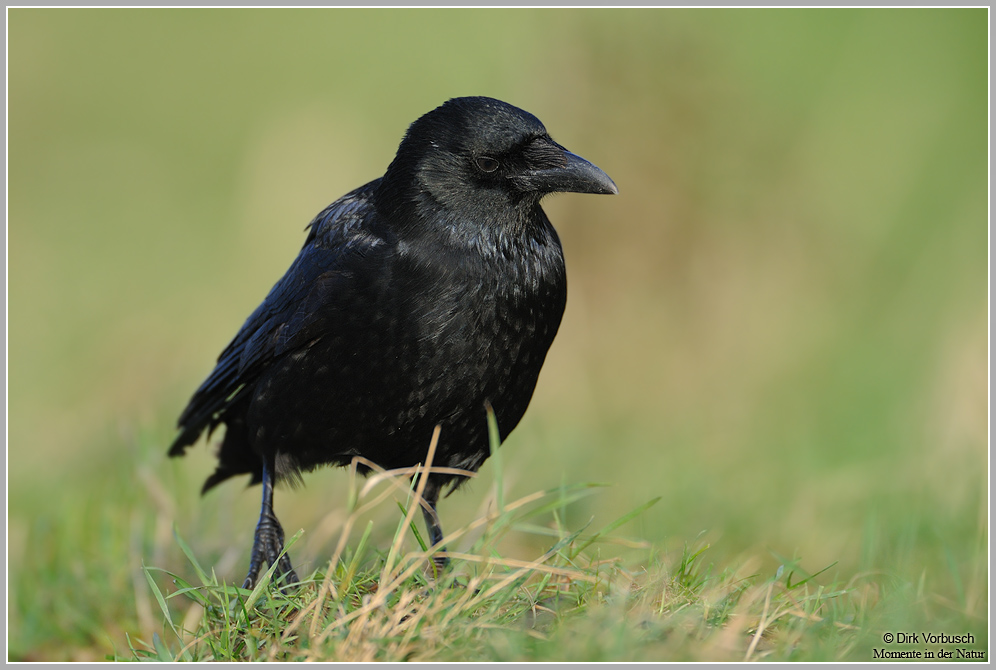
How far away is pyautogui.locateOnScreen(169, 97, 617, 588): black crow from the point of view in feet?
9.73

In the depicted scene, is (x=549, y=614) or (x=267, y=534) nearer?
(x=549, y=614)

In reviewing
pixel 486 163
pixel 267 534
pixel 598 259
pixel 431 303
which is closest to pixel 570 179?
pixel 486 163

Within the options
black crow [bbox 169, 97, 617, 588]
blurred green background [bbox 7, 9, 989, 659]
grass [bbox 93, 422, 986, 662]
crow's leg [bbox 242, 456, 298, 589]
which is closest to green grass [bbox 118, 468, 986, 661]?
grass [bbox 93, 422, 986, 662]

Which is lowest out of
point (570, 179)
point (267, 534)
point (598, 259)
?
point (267, 534)

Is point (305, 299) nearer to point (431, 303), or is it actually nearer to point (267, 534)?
point (431, 303)

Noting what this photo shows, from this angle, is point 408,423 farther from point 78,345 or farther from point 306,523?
point 78,345

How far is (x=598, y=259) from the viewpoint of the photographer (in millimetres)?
7629

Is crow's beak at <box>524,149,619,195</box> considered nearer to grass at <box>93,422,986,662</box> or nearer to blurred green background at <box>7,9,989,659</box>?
grass at <box>93,422,986,662</box>

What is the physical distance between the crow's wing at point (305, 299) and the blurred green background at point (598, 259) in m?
0.77

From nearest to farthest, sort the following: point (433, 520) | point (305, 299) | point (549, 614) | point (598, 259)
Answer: point (549, 614) < point (305, 299) < point (433, 520) < point (598, 259)

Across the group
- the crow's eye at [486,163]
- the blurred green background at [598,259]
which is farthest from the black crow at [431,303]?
the blurred green background at [598,259]

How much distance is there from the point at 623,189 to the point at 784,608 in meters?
5.41

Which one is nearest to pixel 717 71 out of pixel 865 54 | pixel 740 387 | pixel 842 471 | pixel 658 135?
pixel 658 135

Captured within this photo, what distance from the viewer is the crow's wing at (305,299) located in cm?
312
